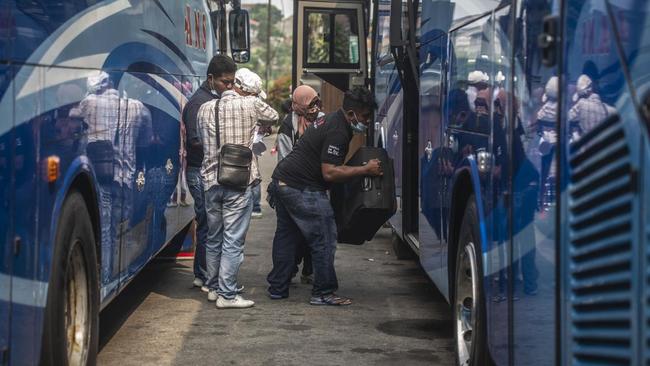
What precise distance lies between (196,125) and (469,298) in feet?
11.3

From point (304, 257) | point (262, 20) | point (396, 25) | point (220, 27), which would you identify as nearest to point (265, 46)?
point (262, 20)

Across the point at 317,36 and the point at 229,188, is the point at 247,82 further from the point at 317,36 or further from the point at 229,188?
the point at 317,36

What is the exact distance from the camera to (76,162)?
5340mm

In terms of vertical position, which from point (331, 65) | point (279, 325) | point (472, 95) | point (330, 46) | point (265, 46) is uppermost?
point (265, 46)

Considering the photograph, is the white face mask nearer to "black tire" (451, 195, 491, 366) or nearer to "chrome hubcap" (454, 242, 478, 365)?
"black tire" (451, 195, 491, 366)

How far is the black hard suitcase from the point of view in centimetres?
864

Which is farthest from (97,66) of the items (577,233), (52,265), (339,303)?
(339,303)

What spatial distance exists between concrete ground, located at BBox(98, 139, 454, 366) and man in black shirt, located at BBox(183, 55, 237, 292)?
61 cm

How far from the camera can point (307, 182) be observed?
28.6 ft

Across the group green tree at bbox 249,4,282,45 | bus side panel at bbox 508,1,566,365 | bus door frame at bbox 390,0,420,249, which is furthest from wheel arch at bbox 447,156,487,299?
green tree at bbox 249,4,282,45

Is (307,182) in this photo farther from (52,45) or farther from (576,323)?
(576,323)

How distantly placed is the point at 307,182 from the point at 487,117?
10.9 feet

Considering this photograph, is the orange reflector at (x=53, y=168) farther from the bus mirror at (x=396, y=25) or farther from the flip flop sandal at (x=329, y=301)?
Answer: the bus mirror at (x=396, y=25)

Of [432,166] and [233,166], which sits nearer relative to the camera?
[432,166]
